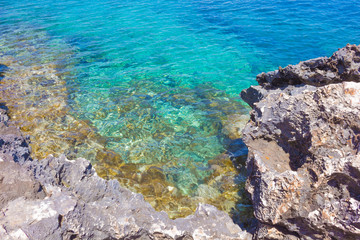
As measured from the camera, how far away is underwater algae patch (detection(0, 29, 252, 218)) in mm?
5305

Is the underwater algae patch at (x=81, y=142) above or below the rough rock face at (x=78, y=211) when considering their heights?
below

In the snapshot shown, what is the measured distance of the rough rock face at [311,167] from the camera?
10.3ft

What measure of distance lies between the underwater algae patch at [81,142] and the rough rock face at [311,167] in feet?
4.72

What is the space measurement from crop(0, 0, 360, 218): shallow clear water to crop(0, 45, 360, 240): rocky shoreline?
1.57 metres

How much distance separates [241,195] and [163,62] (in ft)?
28.0

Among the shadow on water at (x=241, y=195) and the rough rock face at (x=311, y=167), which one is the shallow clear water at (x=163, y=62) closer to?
the shadow on water at (x=241, y=195)

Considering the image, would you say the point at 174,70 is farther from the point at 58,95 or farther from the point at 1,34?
the point at 1,34

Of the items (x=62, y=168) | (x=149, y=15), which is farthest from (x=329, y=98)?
(x=149, y=15)

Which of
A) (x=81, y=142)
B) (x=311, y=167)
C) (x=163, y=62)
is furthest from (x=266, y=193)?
(x=163, y=62)

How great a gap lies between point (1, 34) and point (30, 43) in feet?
9.44

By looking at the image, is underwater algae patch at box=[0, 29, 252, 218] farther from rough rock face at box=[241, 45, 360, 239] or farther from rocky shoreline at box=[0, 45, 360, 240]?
rough rock face at box=[241, 45, 360, 239]

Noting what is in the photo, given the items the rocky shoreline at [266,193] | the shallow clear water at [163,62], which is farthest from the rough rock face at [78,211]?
the shallow clear water at [163,62]

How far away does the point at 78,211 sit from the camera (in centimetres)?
332

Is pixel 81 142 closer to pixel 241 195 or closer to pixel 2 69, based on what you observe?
pixel 241 195
